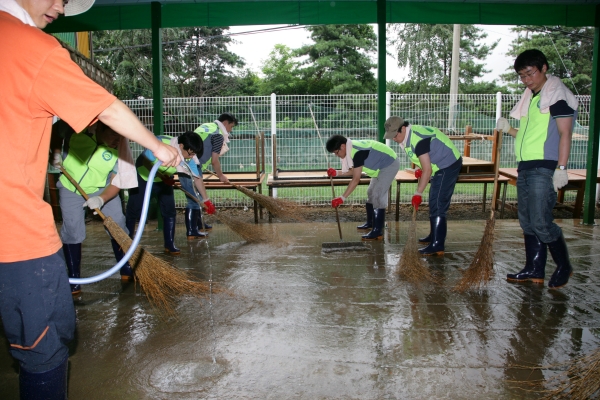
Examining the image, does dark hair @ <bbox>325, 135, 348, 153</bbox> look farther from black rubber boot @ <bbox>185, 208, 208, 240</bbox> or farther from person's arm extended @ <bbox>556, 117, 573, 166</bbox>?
person's arm extended @ <bbox>556, 117, 573, 166</bbox>

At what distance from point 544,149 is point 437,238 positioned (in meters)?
1.70

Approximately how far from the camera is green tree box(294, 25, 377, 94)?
74.1ft

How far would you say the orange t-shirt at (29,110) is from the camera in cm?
178

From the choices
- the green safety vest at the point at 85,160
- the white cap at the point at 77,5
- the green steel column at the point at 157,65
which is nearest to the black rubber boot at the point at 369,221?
the green steel column at the point at 157,65

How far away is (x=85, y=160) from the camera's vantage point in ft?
13.7

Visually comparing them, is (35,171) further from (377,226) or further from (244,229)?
(377,226)

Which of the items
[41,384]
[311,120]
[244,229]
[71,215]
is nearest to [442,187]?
[244,229]

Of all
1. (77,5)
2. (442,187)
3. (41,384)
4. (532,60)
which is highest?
(77,5)

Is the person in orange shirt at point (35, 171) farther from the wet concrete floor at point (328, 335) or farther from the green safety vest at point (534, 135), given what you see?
the green safety vest at point (534, 135)

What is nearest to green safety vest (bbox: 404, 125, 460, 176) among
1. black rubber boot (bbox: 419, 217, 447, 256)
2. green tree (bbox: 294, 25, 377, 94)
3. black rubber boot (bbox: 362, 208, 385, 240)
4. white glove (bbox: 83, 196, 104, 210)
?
black rubber boot (bbox: 419, 217, 447, 256)

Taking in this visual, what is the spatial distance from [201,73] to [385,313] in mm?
19775

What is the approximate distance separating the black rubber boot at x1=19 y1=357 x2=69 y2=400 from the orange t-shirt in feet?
1.58

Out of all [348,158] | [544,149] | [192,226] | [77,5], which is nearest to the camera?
[77,5]

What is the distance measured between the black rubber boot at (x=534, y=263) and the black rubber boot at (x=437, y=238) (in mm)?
1148
